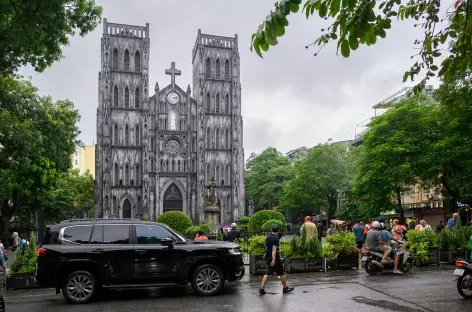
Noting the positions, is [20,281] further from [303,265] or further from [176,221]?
[176,221]

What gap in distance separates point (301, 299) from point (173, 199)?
174 feet

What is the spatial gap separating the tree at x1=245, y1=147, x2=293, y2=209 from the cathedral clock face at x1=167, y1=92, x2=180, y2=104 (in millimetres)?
17678

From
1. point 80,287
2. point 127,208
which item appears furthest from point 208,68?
point 80,287

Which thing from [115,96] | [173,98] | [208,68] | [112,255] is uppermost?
[208,68]

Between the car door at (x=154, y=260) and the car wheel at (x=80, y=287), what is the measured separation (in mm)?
957

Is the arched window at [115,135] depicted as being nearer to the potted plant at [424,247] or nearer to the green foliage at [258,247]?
the green foliage at [258,247]

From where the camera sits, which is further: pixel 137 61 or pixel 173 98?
pixel 173 98

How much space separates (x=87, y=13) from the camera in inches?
611

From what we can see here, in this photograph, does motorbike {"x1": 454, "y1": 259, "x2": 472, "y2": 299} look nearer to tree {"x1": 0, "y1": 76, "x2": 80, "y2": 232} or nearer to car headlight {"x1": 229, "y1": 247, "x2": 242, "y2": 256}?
car headlight {"x1": 229, "y1": 247, "x2": 242, "y2": 256}

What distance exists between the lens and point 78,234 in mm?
10984

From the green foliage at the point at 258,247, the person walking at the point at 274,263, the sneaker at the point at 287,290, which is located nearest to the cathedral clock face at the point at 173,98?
the green foliage at the point at 258,247

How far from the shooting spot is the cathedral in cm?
6038

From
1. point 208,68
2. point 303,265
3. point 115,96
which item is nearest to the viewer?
point 303,265

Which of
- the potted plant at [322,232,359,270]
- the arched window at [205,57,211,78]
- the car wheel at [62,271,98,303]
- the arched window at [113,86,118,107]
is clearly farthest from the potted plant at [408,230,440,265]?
the arched window at [205,57,211,78]
